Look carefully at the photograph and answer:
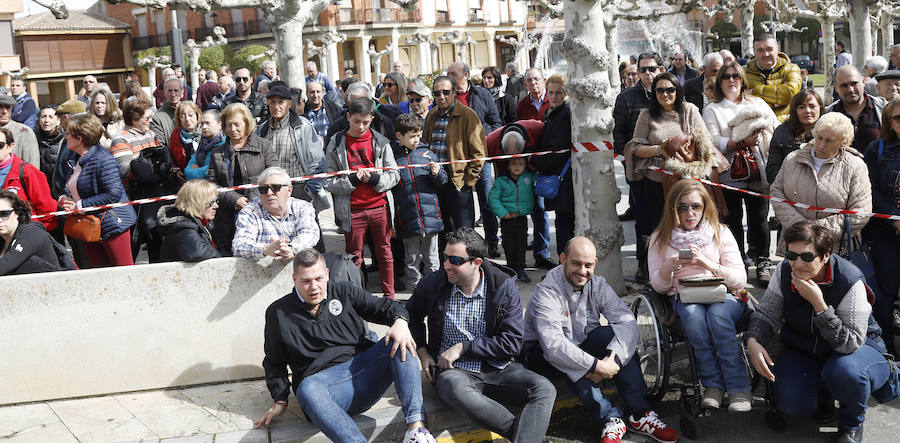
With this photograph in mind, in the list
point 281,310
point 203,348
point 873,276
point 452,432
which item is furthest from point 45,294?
point 873,276

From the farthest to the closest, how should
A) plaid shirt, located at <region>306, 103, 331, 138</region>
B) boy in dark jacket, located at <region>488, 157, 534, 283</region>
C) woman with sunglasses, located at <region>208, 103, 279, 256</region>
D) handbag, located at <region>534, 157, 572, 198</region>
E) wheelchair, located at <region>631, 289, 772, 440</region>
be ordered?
plaid shirt, located at <region>306, 103, 331, 138</region>
boy in dark jacket, located at <region>488, 157, 534, 283</region>
handbag, located at <region>534, 157, 572, 198</region>
woman with sunglasses, located at <region>208, 103, 279, 256</region>
wheelchair, located at <region>631, 289, 772, 440</region>

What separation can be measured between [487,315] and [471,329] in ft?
0.46

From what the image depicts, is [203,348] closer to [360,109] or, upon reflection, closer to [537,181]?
[360,109]

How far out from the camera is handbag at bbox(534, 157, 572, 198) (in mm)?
7777

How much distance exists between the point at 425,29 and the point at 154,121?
5982 centimetres

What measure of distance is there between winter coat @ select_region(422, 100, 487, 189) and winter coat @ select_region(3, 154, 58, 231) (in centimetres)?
344

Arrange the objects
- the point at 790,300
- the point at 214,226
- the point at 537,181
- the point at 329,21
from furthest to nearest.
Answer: the point at 329,21 → the point at 537,181 → the point at 214,226 → the point at 790,300

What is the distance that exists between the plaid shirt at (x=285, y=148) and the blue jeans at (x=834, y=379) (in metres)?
4.44

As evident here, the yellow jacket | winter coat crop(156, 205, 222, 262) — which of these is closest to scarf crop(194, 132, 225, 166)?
winter coat crop(156, 205, 222, 262)

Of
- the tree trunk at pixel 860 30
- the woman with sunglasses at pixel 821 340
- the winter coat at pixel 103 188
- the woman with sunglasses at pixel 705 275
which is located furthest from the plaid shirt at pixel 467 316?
the tree trunk at pixel 860 30

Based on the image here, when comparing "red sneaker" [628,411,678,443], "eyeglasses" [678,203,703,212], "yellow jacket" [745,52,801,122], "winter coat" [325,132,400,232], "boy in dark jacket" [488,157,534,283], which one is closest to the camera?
"red sneaker" [628,411,678,443]

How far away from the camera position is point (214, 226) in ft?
22.5

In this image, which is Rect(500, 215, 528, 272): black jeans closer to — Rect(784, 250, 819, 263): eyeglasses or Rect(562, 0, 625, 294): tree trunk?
Rect(562, 0, 625, 294): tree trunk

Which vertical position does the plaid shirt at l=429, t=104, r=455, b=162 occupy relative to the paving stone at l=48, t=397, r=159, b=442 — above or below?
above
